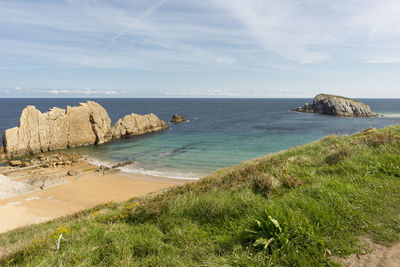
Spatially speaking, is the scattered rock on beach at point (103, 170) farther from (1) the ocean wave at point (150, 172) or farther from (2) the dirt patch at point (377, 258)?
(2) the dirt patch at point (377, 258)

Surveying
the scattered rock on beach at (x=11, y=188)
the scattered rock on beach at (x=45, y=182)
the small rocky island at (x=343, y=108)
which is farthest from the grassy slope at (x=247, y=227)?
the small rocky island at (x=343, y=108)

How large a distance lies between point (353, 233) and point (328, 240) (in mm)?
654

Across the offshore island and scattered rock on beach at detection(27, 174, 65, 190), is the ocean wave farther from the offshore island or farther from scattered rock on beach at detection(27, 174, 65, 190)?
the offshore island

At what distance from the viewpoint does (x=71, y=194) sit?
23.0 meters

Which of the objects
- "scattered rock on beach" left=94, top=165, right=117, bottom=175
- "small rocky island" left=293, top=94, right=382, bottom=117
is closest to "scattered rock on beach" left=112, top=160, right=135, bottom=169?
"scattered rock on beach" left=94, top=165, right=117, bottom=175

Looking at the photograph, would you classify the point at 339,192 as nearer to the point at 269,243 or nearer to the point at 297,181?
the point at 297,181

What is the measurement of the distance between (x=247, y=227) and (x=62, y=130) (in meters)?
54.5

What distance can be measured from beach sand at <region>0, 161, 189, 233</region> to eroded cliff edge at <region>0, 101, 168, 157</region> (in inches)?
539

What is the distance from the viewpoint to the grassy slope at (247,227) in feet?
12.4

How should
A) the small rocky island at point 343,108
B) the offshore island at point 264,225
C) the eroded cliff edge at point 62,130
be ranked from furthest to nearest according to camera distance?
the small rocky island at point 343,108
the eroded cliff edge at point 62,130
the offshore island at point 264,225

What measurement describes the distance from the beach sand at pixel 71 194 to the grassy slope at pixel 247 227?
12950 mm

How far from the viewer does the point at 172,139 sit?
5269cm

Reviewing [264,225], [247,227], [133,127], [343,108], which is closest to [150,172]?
[247,227]

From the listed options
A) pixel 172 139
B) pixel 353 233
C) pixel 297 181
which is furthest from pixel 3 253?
pixel 172 139
